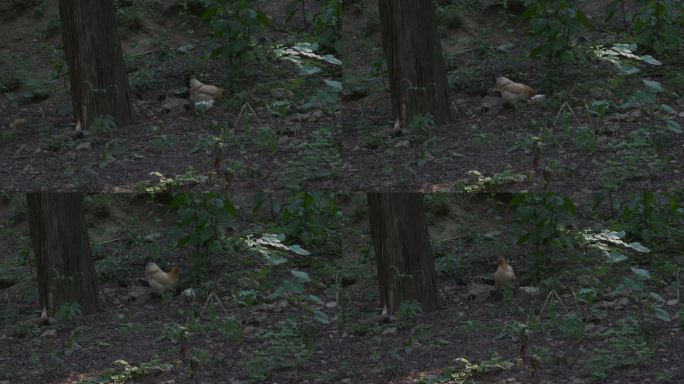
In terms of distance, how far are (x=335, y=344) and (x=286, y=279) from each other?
0.49m

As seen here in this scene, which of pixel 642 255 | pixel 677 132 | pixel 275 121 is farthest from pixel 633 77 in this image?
pixel 275 121

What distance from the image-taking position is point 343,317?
6.57 meters

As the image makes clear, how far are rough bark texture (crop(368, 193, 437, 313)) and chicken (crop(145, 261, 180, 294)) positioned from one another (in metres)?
1.23

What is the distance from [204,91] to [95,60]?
0.71 metres

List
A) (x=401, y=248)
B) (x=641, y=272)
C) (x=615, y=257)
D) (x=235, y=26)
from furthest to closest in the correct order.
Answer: (x=235, y=26), (x=401, y=248), (x=615, y=257), (x=641, y=272)

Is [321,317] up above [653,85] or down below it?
below

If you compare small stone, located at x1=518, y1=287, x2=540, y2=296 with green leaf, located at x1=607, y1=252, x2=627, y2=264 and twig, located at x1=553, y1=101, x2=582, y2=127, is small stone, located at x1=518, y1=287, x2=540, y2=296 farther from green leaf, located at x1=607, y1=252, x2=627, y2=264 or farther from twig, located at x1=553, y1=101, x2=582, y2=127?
twig, located at x1=553, y1=101, x2=582, y2=127

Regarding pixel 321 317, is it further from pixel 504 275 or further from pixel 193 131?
pixel 193 131

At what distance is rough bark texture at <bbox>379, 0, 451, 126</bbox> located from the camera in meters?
6.53

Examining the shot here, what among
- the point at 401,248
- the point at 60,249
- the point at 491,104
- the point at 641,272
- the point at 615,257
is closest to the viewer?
the point at 641,272

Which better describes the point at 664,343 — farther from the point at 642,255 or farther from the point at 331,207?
the point at 331,207

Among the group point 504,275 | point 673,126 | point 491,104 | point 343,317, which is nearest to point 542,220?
point 504,275

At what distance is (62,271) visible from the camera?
6688mm

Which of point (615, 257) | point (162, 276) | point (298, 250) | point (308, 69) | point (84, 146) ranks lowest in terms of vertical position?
point (615, 257)
